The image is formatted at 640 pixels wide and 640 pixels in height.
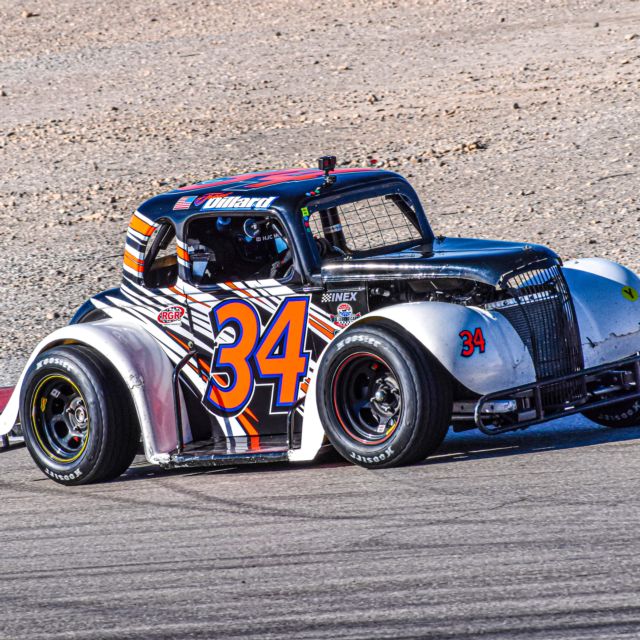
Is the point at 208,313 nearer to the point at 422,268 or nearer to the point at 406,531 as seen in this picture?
the point at 422,268

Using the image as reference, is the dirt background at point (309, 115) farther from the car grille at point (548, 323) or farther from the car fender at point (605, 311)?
the car grille at point (548, 323)

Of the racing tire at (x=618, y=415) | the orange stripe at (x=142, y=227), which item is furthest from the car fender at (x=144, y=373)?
the racing tire at (x=618, y=415)

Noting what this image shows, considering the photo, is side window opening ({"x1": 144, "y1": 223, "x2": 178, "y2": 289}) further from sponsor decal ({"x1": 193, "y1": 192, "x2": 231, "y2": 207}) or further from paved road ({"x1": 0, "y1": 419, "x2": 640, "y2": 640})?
paved road ({"x1": 0, "y1": 419, "x2": 640, "y2": 640})

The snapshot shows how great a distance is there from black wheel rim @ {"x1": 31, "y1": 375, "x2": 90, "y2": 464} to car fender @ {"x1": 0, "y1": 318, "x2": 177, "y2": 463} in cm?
35

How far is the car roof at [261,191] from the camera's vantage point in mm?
8742

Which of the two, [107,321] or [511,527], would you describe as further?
[107,321]

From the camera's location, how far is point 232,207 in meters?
8.79

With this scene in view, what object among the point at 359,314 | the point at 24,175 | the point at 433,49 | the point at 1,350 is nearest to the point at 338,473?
the point at 359,314

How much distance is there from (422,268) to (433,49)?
21.5 meters

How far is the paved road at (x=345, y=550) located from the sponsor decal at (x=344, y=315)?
0.93 meters

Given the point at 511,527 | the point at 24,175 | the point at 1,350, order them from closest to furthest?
the point at 511,527 < the point at 1,350 < the point at 24,175

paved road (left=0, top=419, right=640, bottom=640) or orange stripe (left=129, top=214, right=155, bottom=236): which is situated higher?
orange stripe (left=129, top=214, right=155, bottom=236)

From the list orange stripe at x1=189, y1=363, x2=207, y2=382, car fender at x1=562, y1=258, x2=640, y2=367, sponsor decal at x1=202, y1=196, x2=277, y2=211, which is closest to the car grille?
car fender at x1=562, y1=258, x2=640, y2=367

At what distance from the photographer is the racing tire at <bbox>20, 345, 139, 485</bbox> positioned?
8.55m
